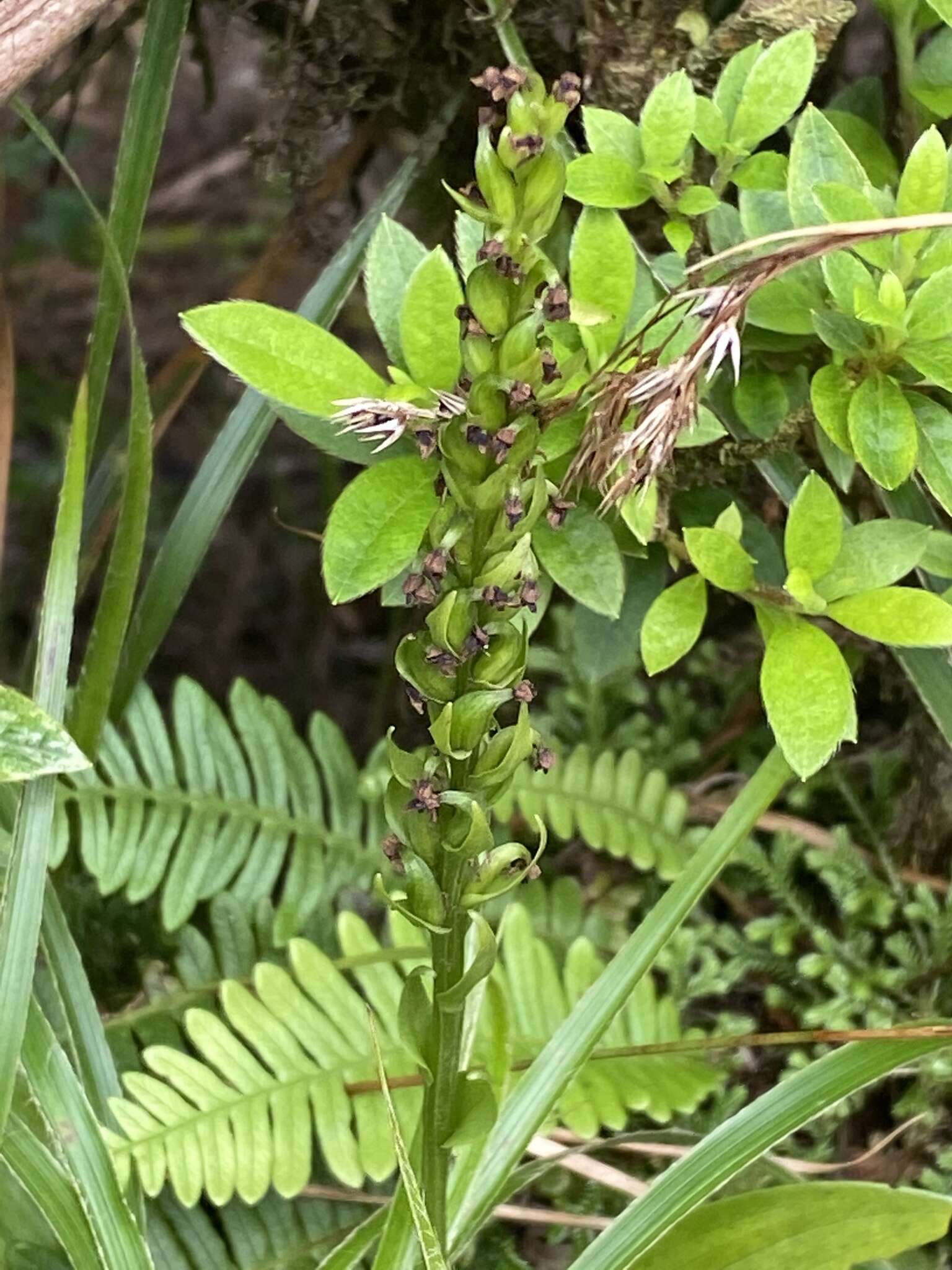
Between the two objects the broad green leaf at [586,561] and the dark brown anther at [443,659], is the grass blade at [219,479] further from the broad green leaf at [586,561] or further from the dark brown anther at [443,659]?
the dark brown anther at [443,659]

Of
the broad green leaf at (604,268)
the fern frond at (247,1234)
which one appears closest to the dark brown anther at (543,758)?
the broad green leaf at (604,268)

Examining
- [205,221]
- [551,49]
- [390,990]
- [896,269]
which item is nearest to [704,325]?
[896,269]

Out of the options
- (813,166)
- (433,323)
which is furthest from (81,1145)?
(813,166)

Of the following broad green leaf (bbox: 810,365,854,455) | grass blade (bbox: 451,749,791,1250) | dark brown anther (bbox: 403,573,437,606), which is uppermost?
dark brown anther (bbox: 403,573,437,606)

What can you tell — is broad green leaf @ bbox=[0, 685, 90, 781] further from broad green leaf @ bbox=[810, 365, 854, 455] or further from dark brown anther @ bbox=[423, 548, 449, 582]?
broad green leaf @ bbox=[810, 365, 854, 455]

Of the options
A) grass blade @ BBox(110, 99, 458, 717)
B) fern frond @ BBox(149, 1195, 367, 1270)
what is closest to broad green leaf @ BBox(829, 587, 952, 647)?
grass blade @ BBox(110, 99, 458, 717)

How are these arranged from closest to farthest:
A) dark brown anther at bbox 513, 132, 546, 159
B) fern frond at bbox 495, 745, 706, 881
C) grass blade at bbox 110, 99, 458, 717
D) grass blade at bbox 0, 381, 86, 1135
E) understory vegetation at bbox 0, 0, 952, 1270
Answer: dark brown anther at bbox 513, 132, 546, 159
understory vegetation at bbox 0, 0, 952, 1270
grass blade at bbox 0, 381, 86, 1135
grass blade at bbox 110, 99, 458, 717
fern frond at bbox 495, 745, 706, 881

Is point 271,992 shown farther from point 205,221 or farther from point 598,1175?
point 205,221
